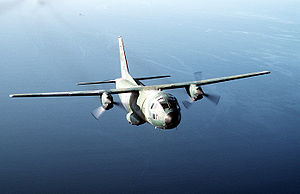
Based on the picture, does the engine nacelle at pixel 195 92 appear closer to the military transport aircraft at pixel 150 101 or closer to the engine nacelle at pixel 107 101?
the military transport aircraft at pixel 150 101

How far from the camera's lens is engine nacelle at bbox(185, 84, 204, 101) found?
135 feet

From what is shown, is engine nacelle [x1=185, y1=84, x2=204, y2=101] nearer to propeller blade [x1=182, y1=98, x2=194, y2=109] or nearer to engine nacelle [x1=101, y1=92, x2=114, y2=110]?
propeller blade [x1=182, y1=98, x2=194, y2=109]

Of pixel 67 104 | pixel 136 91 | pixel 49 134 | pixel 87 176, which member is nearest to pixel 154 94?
pixel 136 91

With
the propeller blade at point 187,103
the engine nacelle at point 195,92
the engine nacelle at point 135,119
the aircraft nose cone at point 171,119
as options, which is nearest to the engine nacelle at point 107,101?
the engine nacelle at point 135,119

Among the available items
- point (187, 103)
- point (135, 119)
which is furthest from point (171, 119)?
point (135, 119)

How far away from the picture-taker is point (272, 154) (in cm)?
16462

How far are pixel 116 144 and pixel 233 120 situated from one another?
7598cm

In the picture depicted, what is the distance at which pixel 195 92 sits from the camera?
41.3m

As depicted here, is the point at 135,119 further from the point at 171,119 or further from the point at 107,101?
the point at 171,119

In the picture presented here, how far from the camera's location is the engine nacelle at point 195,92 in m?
41.1

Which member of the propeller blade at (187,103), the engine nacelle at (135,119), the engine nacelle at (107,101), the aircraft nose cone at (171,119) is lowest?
the aircraft nose cone at (171,119)

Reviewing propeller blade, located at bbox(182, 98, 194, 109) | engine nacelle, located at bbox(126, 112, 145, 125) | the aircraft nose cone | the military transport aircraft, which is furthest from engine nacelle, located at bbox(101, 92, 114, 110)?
propeller blade, located at bbox(182, 98, 194, 109)

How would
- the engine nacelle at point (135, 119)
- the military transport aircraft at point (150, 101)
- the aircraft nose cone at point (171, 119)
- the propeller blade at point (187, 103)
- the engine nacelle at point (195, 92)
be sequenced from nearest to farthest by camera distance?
the aircraft nose cone at point (171, 119) → the military transport aircraft at point (150, 101) → the propeller blade at point (187, 103) → the engine nacelle at point (195, 92) → the engine nacelle at point (135, 119)

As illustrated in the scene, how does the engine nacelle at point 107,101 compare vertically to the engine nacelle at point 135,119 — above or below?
below
